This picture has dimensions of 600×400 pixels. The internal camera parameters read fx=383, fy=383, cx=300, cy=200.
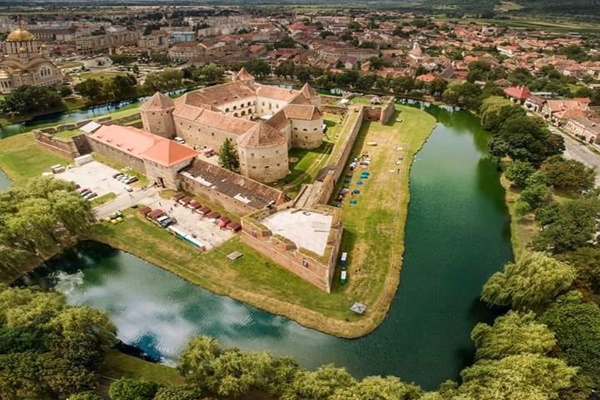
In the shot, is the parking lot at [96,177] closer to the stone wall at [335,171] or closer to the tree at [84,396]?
the stone wall at [335,171]

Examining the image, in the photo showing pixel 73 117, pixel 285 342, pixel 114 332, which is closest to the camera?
pixel 114 332

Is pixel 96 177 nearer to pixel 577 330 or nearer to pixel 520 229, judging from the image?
pixel 520 229

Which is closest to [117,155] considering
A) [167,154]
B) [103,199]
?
[103,199]

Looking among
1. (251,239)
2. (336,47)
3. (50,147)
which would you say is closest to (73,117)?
(50,147)

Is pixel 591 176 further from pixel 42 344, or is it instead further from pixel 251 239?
pixel 42 344

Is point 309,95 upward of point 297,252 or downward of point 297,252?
upward
